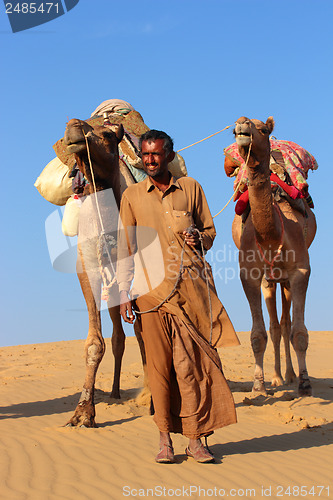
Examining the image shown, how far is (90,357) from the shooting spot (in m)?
6.47

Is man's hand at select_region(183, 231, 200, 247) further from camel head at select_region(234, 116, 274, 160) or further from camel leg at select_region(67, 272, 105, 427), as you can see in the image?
camel head at select_region(234, 116, 274, 160)

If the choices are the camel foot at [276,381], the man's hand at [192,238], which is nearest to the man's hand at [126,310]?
the man's hand at [192,238]

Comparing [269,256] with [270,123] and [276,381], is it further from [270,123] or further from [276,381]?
[276,381]

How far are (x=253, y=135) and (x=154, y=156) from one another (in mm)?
2550

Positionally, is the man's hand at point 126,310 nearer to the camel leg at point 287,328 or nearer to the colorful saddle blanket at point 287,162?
the colorful saddle blanket at point 287,162

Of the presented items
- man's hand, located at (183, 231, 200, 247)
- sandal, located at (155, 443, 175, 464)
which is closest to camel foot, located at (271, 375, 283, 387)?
sandal, located at (155, 443, 175, 464)

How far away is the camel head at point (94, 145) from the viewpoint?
6234mm

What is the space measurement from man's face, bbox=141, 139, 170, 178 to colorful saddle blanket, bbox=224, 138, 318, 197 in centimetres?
368

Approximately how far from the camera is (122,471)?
468cm

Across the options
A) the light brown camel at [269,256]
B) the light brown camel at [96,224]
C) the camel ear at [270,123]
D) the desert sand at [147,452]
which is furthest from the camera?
the light brown camel at [269,256]

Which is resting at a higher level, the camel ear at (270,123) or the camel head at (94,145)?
the camel ear at (270,123)

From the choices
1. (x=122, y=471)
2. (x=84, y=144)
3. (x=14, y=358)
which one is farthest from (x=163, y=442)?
(x=14, y=358)

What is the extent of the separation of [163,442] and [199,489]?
0.70 m

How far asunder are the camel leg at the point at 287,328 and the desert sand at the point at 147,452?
805 mm
